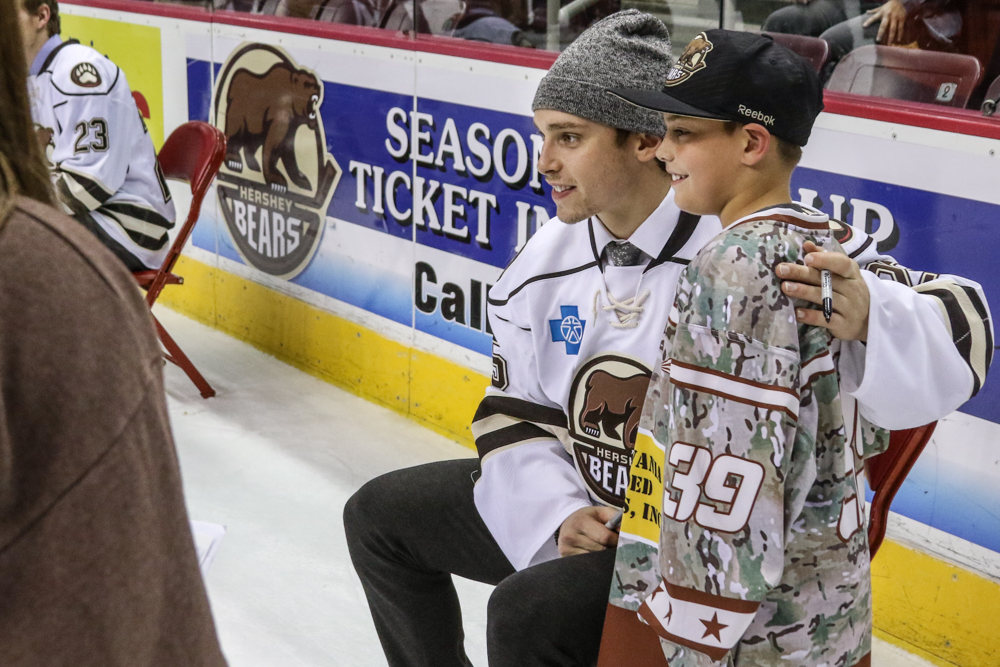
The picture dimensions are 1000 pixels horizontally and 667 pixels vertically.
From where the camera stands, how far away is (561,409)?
161cm

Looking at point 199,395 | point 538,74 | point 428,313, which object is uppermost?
point 538,74

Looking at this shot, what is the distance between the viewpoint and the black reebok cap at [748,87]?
116cm

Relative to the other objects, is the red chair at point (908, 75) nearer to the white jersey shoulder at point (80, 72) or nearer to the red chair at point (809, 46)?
the red chair at point (809, 46)

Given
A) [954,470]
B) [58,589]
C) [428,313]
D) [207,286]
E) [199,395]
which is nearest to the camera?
[58,589]

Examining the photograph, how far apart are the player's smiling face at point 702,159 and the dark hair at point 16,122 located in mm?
723

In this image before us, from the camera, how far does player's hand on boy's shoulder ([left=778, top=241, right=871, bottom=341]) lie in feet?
3.49

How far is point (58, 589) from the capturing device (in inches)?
26.0

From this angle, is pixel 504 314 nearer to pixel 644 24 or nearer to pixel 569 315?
pixel 569 315

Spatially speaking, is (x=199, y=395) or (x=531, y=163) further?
(x=199, y=395)

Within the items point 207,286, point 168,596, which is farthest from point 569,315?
point 207,286

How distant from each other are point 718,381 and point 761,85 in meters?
0.33

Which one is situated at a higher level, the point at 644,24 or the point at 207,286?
the point at 644,24

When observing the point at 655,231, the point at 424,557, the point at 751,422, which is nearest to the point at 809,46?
the point at 655,231

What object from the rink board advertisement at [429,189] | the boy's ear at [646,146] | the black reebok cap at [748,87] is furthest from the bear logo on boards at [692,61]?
the rink board advertisement at [429,189]
